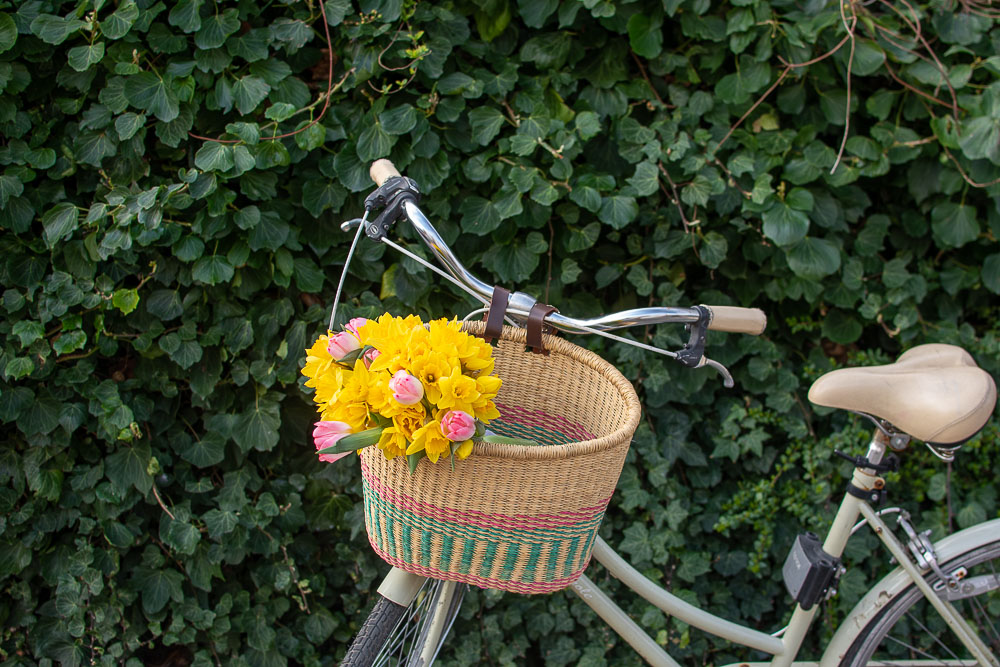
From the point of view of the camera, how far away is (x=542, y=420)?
4.83 feet

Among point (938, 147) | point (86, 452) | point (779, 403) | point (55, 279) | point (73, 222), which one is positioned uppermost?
point (938, 147)

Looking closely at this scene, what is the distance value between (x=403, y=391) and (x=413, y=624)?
0.67 meters

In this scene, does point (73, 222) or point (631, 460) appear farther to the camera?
point (631, 460)

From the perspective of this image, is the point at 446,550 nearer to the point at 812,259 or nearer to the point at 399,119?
the point at 399,119

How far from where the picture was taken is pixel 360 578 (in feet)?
6.98

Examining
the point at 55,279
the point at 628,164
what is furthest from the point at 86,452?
the point at 628,164

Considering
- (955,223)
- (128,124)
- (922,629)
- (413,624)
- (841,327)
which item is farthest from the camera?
(922,629)

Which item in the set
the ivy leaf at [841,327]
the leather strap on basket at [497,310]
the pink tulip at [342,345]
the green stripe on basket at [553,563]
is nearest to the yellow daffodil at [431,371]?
the pink tulip at [342,345]

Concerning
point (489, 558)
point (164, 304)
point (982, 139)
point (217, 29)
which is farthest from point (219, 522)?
point (982, 139)

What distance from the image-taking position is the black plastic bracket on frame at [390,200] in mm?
1249

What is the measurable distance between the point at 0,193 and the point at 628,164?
4.83 feet

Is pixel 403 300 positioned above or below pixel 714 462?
above

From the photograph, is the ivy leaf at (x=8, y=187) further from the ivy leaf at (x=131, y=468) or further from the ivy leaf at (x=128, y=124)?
the ivy leaf at (x=131, y=468)

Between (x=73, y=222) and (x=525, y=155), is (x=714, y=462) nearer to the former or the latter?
(x=525, y=155)
